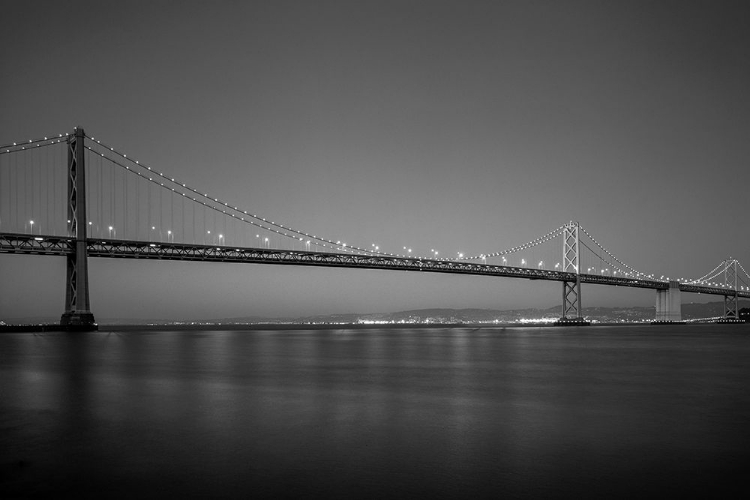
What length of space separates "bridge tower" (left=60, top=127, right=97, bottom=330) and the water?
1018 inches

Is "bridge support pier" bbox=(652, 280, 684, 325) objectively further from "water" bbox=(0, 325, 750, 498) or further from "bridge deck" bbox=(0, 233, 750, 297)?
"water" bbox=(0, 325, 750, 498)

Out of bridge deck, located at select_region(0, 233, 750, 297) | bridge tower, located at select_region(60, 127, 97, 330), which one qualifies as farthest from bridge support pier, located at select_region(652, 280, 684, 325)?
bridge tower, located at select_region(60, 127, 97, 330)

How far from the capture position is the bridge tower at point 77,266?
40.0 m

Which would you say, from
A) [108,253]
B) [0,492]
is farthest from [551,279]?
[0,492]

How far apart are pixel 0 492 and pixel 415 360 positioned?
17219mm

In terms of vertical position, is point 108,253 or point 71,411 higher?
point 108,253

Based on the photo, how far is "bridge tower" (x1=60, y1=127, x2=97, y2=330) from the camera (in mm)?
40000

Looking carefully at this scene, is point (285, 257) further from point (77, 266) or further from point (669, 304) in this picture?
point (669, 304)

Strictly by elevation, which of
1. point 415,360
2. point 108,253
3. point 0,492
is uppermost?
point 108,253

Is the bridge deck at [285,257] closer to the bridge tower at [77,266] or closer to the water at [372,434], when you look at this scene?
the bridge tower at [77,266]

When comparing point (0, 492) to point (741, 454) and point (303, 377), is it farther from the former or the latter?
point (303, 377)

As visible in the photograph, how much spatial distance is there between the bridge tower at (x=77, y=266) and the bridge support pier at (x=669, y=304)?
6439 centimetres

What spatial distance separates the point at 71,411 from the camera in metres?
10.1

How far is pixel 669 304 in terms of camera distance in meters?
77.6
